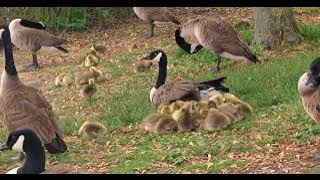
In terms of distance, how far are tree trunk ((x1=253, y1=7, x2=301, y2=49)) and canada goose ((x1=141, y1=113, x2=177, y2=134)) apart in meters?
Result: 4.55

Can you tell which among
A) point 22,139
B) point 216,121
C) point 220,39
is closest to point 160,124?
point 216,121

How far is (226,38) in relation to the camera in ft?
36.2

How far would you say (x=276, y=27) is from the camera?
12.0m

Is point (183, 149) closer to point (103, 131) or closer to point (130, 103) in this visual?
point (103, 131)

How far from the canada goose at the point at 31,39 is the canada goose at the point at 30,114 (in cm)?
551

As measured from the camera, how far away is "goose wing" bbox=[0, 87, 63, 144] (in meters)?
7.39

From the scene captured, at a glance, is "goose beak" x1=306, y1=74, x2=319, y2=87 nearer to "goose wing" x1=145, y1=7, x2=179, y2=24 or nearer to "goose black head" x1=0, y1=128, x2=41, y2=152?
"goose black head" x1=0, y1=128, x2=41, y2=152

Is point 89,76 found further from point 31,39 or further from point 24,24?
point 24,24

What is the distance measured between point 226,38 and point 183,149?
4321 mm

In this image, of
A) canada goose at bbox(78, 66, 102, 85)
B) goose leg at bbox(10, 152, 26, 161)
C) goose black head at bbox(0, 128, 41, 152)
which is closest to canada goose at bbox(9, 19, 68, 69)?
canada goose at bbox(78, 66, 102, 85)

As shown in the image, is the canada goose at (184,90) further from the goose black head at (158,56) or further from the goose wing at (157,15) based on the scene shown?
the goose wing at (157,15)

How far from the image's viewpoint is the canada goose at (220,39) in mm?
10867

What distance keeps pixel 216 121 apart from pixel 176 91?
4.42 ft
